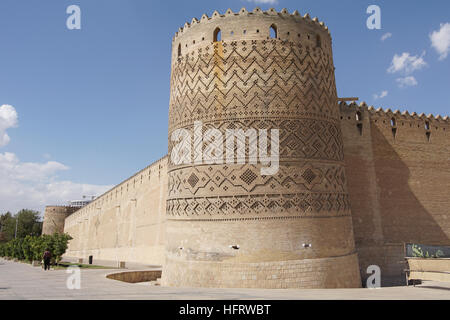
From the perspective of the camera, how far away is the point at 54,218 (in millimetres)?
38156

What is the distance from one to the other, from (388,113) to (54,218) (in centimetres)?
3754

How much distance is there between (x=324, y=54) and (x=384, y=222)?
6.17m

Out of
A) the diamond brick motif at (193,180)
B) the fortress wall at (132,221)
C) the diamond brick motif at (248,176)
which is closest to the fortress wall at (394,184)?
the diamond brick motif at (248,176)

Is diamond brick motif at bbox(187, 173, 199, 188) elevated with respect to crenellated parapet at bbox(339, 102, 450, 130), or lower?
lower

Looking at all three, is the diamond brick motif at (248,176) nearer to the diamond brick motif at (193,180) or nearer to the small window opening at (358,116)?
the diamond brick motif at (193,180)

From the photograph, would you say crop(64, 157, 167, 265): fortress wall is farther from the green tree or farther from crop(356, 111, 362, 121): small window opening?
the green tree

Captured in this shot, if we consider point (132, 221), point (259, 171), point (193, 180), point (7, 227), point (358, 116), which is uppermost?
point (358, 116)

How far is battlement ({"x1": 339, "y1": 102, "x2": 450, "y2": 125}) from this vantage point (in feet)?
39.0

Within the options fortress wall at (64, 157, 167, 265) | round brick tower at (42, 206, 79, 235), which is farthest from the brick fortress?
round brick tower at (42, 206, 79, 235)

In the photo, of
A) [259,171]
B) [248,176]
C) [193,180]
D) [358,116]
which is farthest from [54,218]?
[259,171]

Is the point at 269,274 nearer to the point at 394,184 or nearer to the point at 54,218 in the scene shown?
the point at 394,184

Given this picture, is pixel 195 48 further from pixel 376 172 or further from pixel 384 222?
pixel 384 222

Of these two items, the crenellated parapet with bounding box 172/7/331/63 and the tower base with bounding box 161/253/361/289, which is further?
the crenellated parapet with bounding box 172/7/331/63

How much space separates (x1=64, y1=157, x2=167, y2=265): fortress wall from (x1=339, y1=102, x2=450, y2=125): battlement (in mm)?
8135
